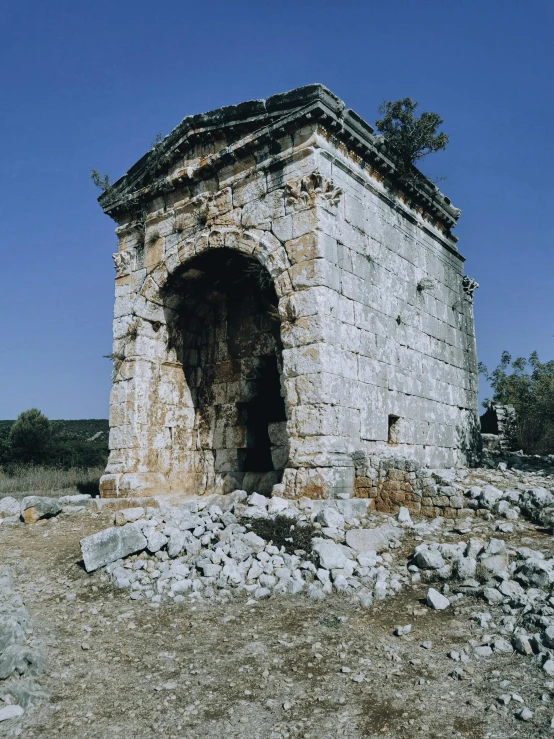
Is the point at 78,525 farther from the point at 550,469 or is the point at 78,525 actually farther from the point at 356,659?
the point at 550,469

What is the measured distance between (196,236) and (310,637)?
6.66m

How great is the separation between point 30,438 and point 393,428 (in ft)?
50.2

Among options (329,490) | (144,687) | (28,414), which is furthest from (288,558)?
(28,414)

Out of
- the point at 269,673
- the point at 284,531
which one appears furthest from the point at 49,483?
the point at 269,673

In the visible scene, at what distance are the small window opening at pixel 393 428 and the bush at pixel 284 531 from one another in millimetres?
2995

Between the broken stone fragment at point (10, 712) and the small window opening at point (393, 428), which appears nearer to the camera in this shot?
the broken stone fragment at point (10, 712)

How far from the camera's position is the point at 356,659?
362 cm

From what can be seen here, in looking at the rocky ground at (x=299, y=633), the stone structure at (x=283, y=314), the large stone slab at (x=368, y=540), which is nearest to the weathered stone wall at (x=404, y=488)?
the stone structure at (x=283, y=314)

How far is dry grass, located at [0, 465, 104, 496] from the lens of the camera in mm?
11844

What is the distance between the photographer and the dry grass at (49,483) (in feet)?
38.9

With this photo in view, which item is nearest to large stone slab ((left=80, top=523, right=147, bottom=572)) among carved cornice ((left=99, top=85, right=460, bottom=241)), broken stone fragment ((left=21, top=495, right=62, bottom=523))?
broken stone fragment ((left=21, top=495, right=62, bottom=523))

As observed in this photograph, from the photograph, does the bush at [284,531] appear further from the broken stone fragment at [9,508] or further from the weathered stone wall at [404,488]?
the broken stone fragment at [9,508]

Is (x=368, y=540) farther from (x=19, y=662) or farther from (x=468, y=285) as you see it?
(x=468, y=285)

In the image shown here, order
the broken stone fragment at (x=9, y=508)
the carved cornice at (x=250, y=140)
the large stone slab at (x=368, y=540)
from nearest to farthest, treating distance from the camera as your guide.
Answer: the large stone slab at (x=368, y=540)
the carved cornice at (x=250, y=140)
the broken stone fragment at (x=9, y=508)
